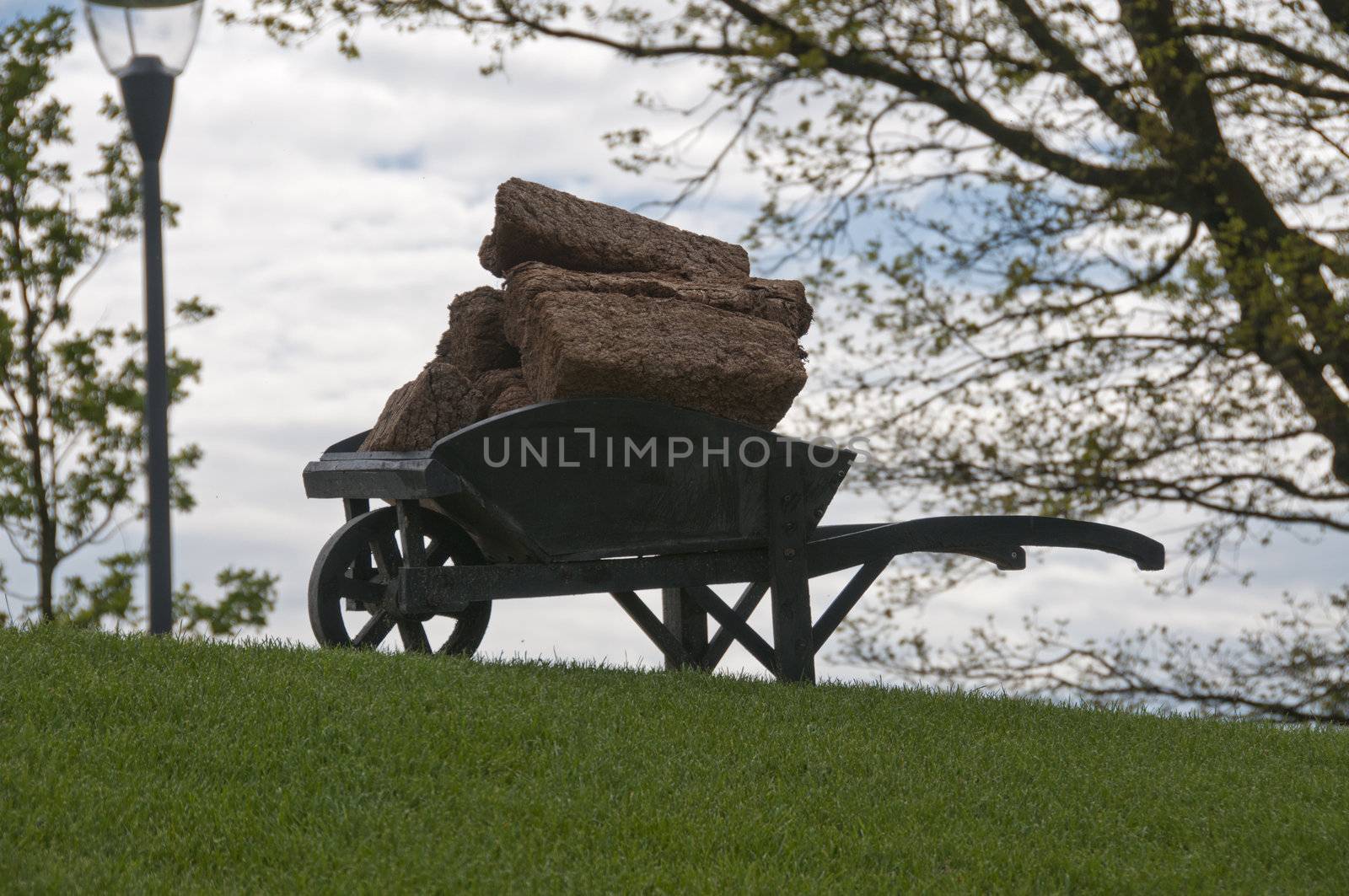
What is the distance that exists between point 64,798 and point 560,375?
2322 millimetres

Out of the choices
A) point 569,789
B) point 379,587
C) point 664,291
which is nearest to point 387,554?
point 379,587

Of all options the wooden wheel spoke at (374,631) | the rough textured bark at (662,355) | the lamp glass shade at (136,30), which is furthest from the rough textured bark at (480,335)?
the lamp glass shade at (136,30)

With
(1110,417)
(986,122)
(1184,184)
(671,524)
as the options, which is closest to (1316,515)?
(1110,417)

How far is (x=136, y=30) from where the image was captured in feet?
16.9

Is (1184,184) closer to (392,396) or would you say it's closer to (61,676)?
(392,396)

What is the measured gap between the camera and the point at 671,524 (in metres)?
5.46

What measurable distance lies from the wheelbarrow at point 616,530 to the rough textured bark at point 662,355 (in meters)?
0.10

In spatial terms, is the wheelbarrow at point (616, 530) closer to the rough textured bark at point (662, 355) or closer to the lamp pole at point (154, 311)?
the rough textured bark at point (662, 355)

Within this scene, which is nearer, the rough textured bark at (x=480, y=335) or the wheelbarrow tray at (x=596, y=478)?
the wheelbarrow tray at (x=596, y=478)

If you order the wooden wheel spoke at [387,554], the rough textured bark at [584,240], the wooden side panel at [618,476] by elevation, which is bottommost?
the wooden wheel spoke at [387,554]

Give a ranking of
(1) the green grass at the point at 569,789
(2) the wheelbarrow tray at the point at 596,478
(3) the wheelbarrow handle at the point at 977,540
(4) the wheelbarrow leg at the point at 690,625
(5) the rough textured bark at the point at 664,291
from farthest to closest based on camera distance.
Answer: (4) the wheelbarrow leg at the point at 690,625 < (3) the wheelbarrow handle at the point at 977,540 < (5) the rough textured bark at the point at 664,291 < (2) the wheelbarrow tray at the point at 596,478 < (1) the green grass at the point at 569,789

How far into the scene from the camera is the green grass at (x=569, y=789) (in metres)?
3.52

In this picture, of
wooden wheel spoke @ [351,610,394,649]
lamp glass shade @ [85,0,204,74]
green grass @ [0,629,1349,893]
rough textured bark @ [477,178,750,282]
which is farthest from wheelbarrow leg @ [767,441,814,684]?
lamp glass shade @ [85,0,204,74]

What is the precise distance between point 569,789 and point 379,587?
196 centimetres
